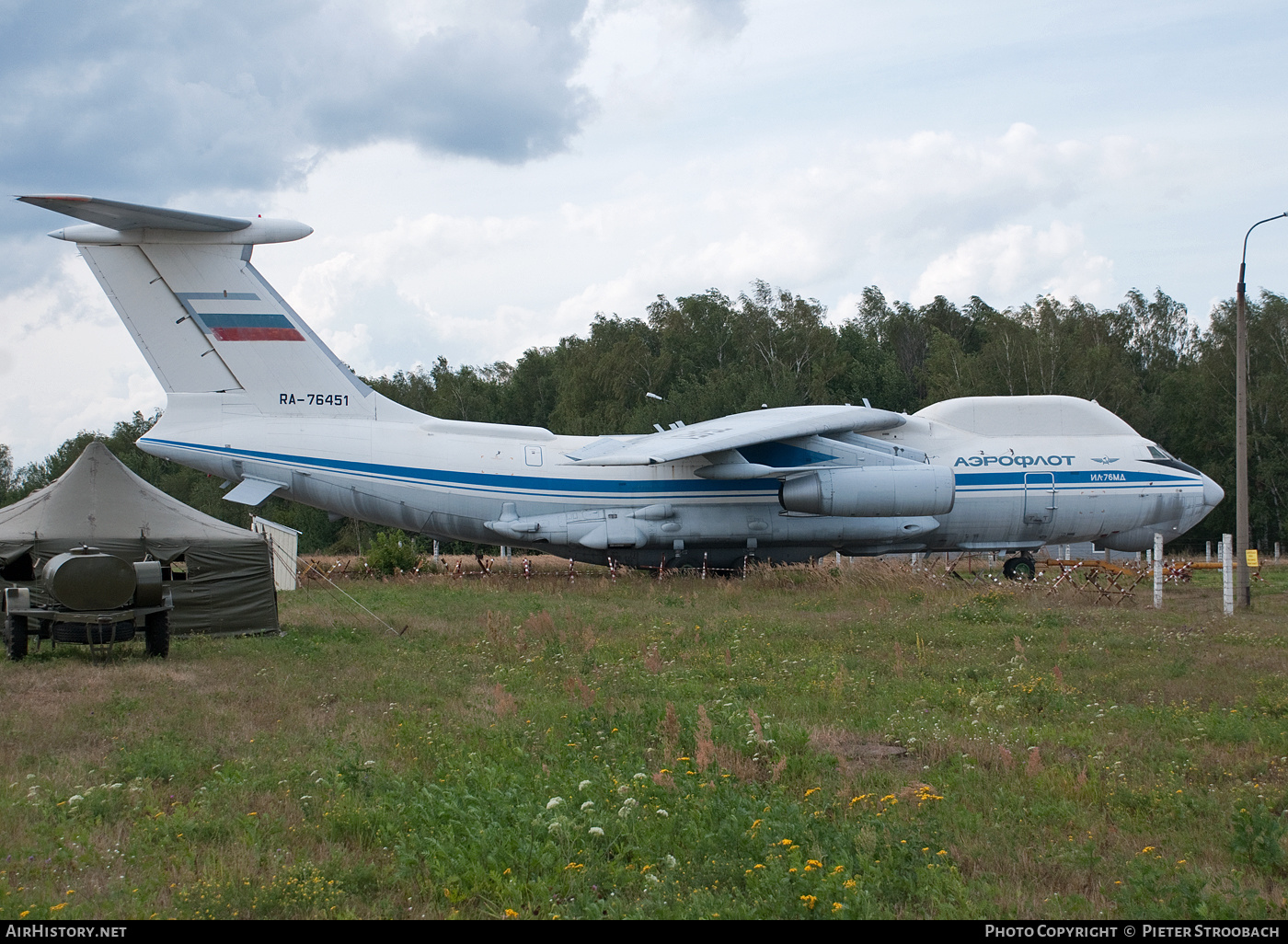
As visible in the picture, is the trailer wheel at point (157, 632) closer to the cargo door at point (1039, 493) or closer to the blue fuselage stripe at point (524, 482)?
the blue fuselage stripe at point (524, 482)

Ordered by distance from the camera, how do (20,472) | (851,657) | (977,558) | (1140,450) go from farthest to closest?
1. (20,472)
2. (977,558)
3. (1140,450)
4. (851,657)

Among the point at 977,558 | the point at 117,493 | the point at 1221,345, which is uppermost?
the point at 1221,345

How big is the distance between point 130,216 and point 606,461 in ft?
29.4

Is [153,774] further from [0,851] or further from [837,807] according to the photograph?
[837,807]

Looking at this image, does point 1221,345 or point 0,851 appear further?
point 1221,345

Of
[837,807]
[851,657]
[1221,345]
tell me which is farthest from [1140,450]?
[1221,345]

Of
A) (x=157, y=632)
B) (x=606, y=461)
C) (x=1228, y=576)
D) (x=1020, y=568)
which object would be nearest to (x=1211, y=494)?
(x=1020, y=568)

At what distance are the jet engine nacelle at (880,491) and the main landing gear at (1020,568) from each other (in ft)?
11.7

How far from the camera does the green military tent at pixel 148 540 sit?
1302 cm

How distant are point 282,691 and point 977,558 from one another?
26.9 meters

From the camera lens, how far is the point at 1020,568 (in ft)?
74.0

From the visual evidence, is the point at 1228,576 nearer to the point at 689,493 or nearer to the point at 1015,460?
the point at 1015,460

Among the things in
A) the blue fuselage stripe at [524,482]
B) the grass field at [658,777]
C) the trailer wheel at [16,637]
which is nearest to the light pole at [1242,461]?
the grass field at [658,777]

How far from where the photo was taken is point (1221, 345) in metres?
45.9
